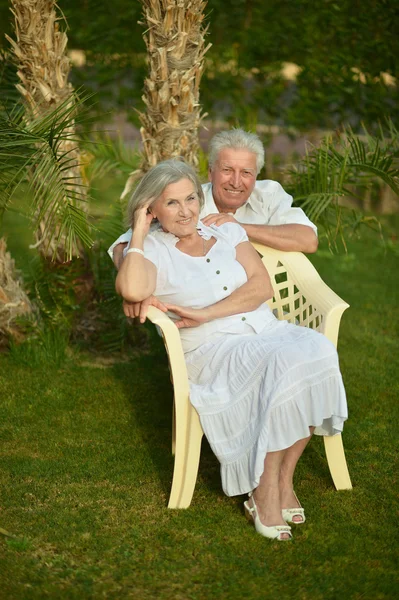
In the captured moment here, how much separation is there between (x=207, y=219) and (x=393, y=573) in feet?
6.02

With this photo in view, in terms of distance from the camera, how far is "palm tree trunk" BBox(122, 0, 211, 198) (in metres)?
5.04

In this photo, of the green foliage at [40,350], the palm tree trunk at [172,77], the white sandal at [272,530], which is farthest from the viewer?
the green foliage at [40,350]

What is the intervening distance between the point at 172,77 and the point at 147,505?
97.3 inches

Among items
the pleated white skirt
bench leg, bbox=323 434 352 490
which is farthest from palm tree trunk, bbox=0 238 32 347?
bench leg, bbox=323 434 352 490

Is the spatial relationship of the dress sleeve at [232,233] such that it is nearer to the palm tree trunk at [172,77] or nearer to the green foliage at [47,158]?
the green foliage at [47,158]

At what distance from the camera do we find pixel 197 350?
4.02 meters

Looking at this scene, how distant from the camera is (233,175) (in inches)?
177

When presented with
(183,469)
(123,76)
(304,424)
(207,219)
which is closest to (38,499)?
(183,469)

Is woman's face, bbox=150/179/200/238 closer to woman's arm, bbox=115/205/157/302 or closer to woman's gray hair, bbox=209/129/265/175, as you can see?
woman's arm, bbox=115/205/157/302

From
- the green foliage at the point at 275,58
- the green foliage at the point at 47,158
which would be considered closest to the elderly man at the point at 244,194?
the green foliage at the point at 47,158

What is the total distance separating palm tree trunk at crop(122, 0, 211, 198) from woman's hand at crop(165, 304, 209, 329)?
65.5 inches

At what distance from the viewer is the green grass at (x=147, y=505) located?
10.9ft

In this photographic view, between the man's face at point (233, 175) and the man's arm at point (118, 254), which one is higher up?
the man's face at point (233, 175)

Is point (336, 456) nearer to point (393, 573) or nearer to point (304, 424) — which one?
point (304, 424)
